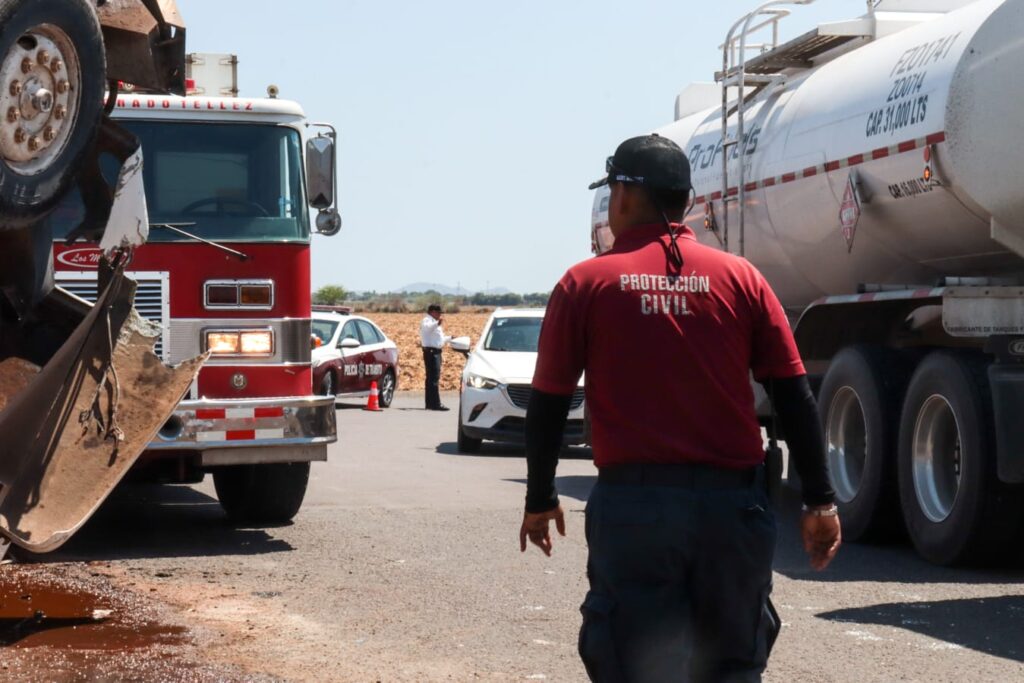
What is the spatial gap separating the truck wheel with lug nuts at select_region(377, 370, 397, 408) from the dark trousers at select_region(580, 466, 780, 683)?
2258 centimetres

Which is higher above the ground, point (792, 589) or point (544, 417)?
point (544, 417)

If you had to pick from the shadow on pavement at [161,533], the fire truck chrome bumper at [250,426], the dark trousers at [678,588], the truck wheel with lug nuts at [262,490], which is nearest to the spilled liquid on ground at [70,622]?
the shadow on pavement at [161,533]

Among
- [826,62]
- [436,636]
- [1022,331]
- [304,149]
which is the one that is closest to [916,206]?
[1022,331]

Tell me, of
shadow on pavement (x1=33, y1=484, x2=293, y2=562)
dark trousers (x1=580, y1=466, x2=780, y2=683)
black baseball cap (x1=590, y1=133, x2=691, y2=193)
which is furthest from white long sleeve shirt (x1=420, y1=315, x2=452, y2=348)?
dark trousers (x1=580, y1=466, x2=780, y2=683)

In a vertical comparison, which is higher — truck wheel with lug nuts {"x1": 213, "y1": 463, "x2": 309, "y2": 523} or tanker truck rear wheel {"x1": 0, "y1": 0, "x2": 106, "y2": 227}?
tanker truck rear wheel {"x1": 0, "y1": 0, "x2": 106, "y2": 227}

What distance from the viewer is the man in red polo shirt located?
4.23 metres

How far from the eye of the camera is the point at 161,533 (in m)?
10.8

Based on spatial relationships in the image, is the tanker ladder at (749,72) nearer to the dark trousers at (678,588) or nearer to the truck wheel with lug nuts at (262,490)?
the truck wheel with lug nuts at (262,490)

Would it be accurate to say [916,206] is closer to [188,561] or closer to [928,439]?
[928,439]

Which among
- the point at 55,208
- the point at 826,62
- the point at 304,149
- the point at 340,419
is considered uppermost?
the point at 826,62

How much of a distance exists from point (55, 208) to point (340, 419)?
17.6 metres

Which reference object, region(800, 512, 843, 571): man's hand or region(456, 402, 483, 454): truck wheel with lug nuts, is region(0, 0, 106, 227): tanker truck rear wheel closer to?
region(800, 512, 843, 571): man's hand

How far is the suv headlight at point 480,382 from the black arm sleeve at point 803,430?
12957mm

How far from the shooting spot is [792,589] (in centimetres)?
869
